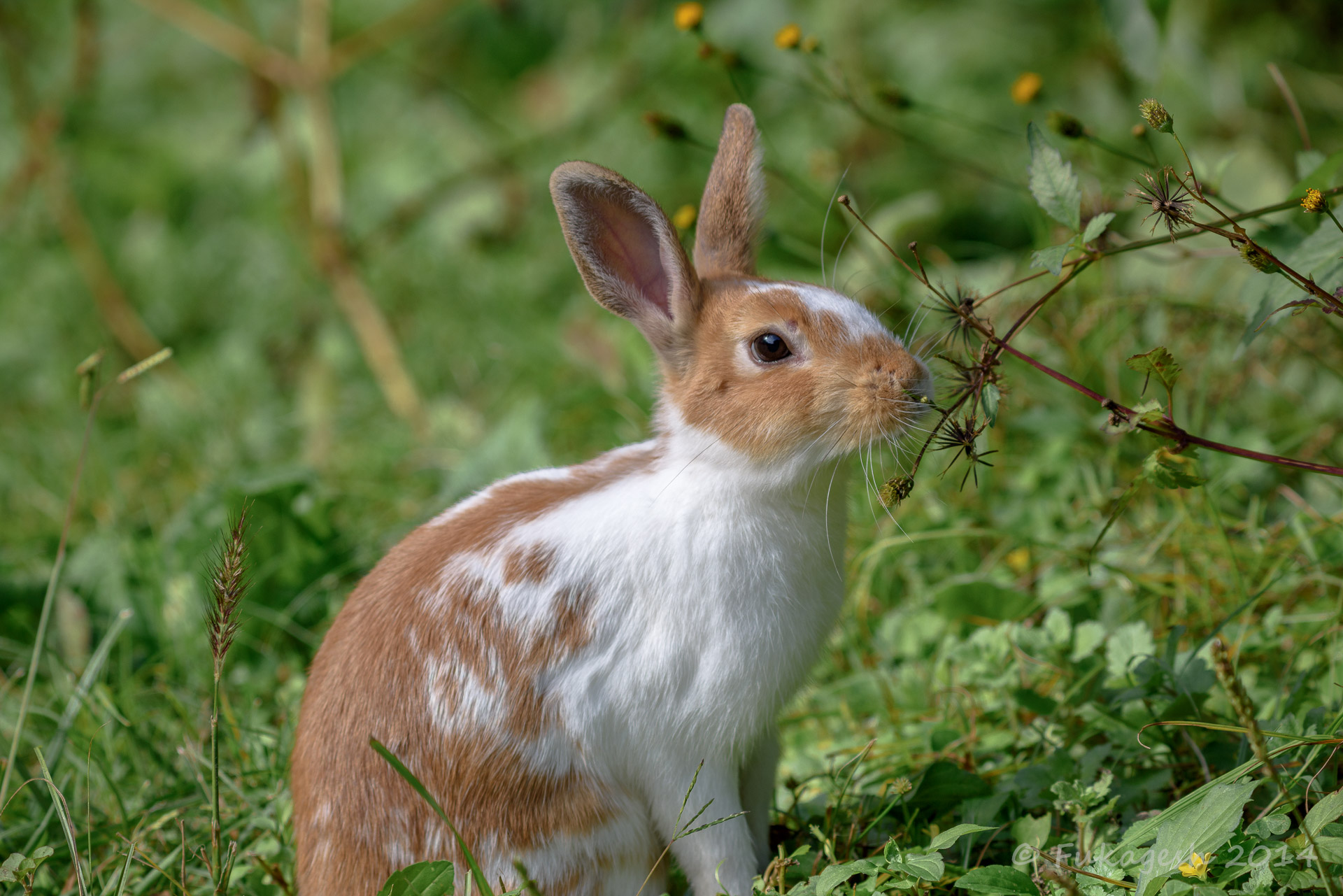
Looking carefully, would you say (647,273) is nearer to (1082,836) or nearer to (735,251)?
(735,251)

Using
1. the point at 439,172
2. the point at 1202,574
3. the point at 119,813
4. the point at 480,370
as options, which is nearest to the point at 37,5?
the point at 439,172

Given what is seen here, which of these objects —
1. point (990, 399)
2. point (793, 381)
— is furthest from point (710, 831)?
point (990, 399)

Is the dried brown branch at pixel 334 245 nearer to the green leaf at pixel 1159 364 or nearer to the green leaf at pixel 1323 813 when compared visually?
the green leaf at pixel 1159 364

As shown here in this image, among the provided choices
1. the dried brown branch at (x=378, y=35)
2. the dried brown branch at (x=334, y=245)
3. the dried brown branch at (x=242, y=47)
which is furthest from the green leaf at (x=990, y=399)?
the dried brown branch at (x=242, y=47)

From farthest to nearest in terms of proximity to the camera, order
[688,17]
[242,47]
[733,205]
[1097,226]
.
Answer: [242,47] → [688,17] → [733,205] → [1097,226]

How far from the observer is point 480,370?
576cm

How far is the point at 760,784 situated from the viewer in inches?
110

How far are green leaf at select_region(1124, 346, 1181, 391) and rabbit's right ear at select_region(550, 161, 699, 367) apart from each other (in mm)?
1028

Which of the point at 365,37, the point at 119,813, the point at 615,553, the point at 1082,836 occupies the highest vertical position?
the point at 365,37

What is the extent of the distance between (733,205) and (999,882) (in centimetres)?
174

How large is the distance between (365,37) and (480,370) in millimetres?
1649

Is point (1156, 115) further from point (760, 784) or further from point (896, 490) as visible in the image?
point (760, 784)

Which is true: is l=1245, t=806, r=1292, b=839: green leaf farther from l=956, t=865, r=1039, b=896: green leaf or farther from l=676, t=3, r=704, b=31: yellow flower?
l=676, t=3, r=704, b=31: yellow flower

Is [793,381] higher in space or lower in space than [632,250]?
lower
